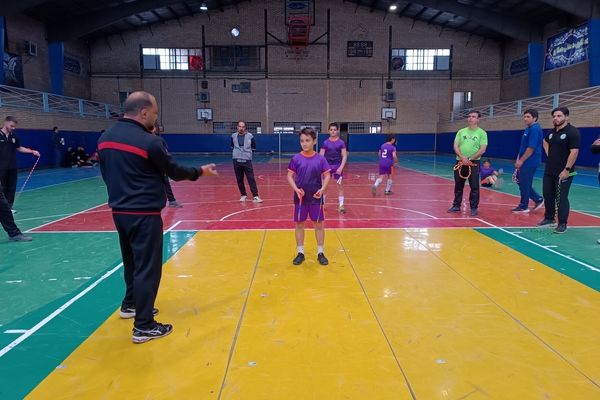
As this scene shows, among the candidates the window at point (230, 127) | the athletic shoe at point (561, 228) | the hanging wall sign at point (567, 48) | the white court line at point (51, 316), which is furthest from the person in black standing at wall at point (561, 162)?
the window at point (230, 127)

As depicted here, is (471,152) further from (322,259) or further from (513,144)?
(513,144)

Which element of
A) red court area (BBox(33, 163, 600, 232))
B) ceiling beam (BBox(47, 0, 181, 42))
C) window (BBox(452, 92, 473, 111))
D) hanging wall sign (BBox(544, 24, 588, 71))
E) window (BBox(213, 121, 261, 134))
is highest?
ceiling beam (BBox(47, 0, 181, 42))

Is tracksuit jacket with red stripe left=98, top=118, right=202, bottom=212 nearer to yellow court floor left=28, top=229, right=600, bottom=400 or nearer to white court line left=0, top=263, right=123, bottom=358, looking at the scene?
yellow court floor left=28, top=229, right=600, bottom=400

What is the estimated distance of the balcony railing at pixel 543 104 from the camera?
847 inches

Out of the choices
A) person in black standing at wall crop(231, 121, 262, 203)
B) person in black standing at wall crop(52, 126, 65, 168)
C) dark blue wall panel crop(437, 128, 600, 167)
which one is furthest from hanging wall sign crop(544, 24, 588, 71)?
person in black standing at wall crop(52, 126, 65, 168)

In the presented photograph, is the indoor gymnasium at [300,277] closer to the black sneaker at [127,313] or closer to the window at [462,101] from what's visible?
the black sneaker at [127,313]

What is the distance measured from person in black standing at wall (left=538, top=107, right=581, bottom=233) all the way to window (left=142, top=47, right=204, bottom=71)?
31007 mm

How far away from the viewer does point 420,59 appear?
34.9 meters

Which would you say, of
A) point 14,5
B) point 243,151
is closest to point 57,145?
point 14,5

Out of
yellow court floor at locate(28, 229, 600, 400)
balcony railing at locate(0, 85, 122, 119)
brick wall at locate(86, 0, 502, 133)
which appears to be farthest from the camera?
brick wall at locate(86, 0, 502, 133)

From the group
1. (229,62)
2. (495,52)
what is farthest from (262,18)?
(495,52)

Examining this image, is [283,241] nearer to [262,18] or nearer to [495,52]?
[262,18]

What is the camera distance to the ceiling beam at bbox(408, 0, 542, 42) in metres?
27.5

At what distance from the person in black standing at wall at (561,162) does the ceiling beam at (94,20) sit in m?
26.7
